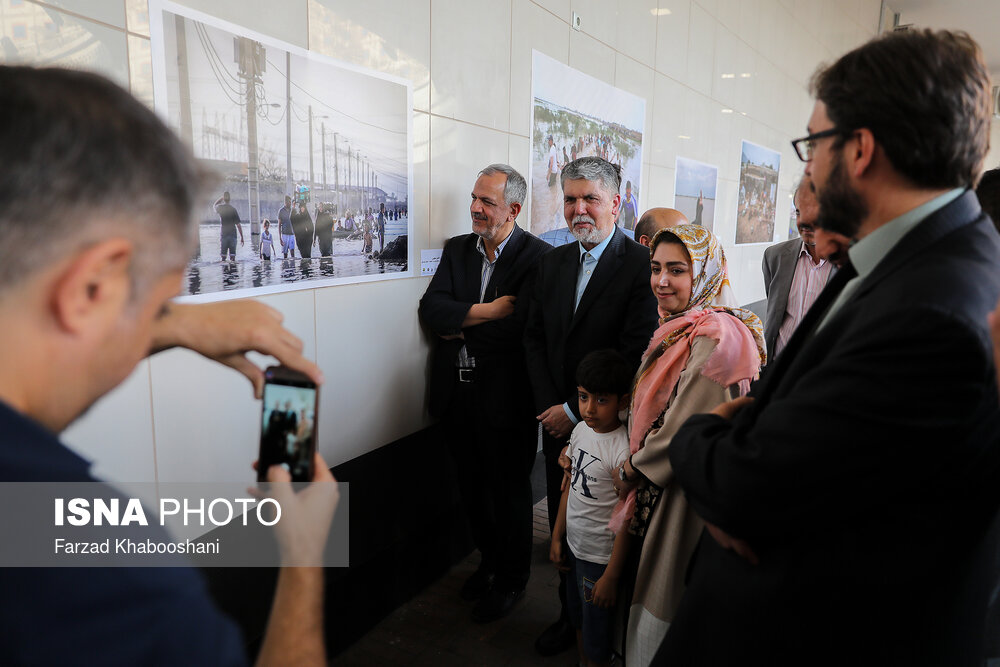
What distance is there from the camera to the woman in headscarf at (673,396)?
6.57 ft

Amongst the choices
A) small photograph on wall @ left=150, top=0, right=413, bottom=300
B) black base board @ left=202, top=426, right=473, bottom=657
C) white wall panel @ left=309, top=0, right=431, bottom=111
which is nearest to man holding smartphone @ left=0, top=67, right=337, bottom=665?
small photograph on wall @ left=150, top=0, right=413, bottom=300

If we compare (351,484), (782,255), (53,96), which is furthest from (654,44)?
(53,96)

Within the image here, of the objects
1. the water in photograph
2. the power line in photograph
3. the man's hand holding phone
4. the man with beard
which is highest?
the power line in photograph

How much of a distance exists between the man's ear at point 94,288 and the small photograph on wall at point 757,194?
7738mm

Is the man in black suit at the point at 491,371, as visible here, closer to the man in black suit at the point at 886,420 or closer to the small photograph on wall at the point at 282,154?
the small photograph on wall at the point at 282,154

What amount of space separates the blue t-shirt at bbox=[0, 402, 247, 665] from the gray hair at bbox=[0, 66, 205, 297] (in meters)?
0.17

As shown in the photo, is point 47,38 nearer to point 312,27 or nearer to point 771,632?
point 312,27

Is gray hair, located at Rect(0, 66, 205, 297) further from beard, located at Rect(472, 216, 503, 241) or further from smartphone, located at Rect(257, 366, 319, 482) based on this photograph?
beard, located at Rect(472, 216, 503, 241)

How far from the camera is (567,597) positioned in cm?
266

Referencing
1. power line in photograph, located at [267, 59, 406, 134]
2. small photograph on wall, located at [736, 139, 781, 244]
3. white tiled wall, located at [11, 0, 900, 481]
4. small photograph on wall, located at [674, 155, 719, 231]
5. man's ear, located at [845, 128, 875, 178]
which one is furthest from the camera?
small photograph on wall, located at [736, 139, 781, 244]

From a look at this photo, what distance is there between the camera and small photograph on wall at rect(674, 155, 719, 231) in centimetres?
606

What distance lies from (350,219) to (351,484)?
4.09 ft

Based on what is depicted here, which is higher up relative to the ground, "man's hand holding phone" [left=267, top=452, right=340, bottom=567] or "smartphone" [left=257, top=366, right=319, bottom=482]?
"smartphone" [left=257, top=366, right=319, bottom=482]

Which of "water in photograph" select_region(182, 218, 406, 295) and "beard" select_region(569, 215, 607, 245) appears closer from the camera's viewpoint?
"water in photograph" select_region(182, 218, 406, 295)
